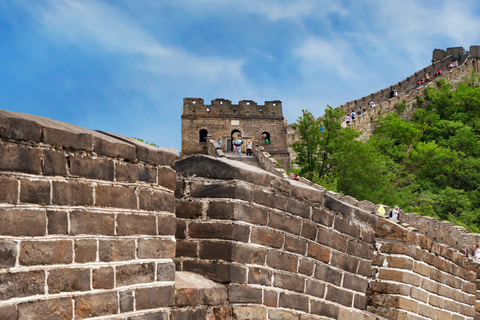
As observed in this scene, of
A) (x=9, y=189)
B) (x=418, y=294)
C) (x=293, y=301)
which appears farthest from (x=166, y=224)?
(x=418, y=294)

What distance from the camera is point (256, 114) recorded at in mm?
47844

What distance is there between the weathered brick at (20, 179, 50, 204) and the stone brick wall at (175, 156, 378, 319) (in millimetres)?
1645

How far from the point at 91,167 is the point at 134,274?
0.77 meters

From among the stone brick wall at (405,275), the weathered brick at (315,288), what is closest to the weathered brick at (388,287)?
the stone brick wall at (405,275)

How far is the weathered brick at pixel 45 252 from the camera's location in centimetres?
357

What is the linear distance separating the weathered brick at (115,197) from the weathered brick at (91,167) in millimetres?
68

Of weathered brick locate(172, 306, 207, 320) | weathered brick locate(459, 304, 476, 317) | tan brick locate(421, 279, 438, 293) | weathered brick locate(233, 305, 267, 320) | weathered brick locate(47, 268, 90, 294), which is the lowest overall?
weathered brick locate(459, 304, 476, 317)

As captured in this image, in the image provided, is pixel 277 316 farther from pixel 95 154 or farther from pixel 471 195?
pixel 471 195

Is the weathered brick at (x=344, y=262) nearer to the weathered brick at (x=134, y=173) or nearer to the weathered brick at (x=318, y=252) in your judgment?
the weathered brick at (x=318, y=252)

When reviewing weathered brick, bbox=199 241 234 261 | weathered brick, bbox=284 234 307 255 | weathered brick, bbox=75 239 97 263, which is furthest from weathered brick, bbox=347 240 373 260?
weathered brick, bbox=75 239 97 263

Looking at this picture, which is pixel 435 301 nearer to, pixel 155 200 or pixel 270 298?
pixel 270 298

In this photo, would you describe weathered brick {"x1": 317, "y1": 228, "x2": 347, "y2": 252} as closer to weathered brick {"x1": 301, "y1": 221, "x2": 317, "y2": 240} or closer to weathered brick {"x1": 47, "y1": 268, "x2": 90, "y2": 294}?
weathered brick {"x1": 301, "y1": 221, "x2": 317, "y2": 240}

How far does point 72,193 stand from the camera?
12.6ft

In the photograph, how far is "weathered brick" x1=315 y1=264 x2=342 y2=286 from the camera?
5941 millimetres
